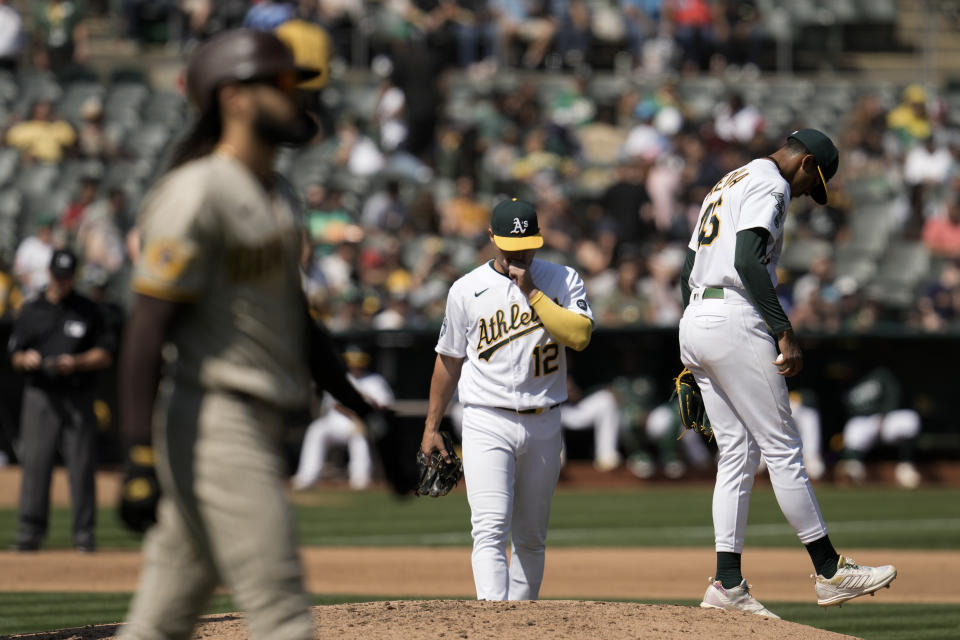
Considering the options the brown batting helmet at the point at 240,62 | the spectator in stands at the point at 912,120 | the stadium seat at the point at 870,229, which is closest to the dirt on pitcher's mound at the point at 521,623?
the brown batting helmet at the point at 240,62

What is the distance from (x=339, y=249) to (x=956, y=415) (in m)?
7.55

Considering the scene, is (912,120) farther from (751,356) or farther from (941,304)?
(751,356)

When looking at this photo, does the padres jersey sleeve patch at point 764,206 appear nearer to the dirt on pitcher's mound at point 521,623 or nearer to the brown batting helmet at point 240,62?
the dirt on pitcher's mound at point 521,623

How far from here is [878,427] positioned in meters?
17.3

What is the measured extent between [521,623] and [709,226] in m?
2.04

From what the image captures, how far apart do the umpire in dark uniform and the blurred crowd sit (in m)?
4.72

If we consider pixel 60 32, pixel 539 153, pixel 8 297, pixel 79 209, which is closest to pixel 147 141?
pixel 60 32

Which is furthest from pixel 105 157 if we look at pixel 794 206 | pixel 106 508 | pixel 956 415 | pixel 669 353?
pixel 956 415

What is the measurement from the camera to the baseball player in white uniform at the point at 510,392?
21.4ft

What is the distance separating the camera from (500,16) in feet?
75.1

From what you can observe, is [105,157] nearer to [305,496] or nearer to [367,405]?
[305,496]

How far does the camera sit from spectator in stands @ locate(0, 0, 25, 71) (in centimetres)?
2000

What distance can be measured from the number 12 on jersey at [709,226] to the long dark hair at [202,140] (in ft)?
10.4

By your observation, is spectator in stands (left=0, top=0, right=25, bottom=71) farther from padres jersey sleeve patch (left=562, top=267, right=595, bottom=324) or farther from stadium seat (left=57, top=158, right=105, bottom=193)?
padres jersey sleeve patch (left=562, top=267, right=595, bottom=324)
